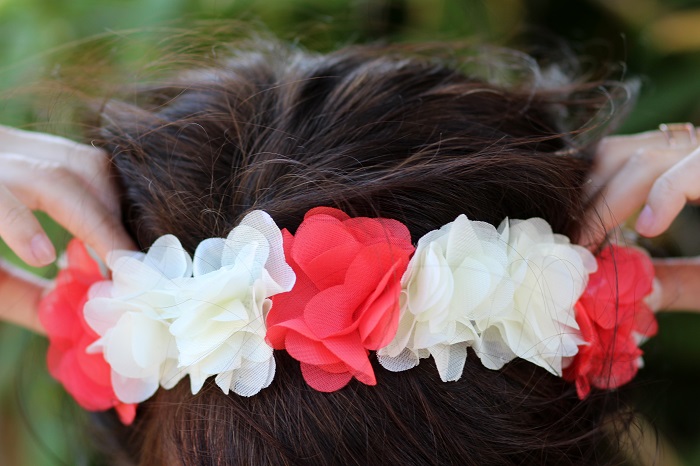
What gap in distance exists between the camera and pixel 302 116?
2.41 ft

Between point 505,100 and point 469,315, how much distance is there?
0.31 metres

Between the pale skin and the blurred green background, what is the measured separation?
0.56 meters

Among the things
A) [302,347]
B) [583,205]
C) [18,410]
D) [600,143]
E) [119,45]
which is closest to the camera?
[302,347]

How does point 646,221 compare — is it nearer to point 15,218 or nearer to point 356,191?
point 356,191

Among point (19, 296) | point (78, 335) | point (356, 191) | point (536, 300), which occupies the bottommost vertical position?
point (19, 296)

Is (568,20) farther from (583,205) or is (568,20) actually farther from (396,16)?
(583,205)

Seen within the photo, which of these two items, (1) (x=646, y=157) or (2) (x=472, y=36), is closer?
(1) (x=646, y=157)

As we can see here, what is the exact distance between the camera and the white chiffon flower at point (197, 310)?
638 millimetres

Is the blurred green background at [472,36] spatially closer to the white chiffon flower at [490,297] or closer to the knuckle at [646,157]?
the knuckle at [646,157]

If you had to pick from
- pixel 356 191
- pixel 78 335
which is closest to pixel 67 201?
pixel 78 335

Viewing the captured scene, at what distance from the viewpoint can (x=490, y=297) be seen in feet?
2.18

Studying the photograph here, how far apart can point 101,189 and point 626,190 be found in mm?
676

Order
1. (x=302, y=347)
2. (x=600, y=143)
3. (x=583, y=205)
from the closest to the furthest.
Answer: (x=302, y=347) → (x=583, y=205) → (x=600, y=143)

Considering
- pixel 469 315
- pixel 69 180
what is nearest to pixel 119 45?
pixel 69 180
